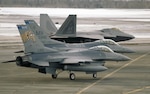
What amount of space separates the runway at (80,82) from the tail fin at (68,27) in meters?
9.03

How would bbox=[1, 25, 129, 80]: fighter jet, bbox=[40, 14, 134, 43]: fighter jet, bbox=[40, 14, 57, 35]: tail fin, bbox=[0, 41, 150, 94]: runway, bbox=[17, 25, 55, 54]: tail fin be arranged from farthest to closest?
bbox=[40, 14, 57, 35]: tail fin
bbox=[40, 14, 134, 43]: fighter jet
bbox=[17, 25, 55, 54]: tail fin
bbox=[1, 25, 129, 80]: fighter jet
bbox=[0, 41, 150, 94]: runway

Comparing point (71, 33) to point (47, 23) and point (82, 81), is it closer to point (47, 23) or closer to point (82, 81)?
point (47, 23)

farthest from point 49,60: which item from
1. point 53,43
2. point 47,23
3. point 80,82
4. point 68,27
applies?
point 47,23

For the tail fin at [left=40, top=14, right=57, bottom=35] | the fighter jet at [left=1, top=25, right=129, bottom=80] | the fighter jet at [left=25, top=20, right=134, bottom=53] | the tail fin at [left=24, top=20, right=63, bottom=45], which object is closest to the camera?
the fighter jet at [left=1, top=25, right=129, bottom=80]

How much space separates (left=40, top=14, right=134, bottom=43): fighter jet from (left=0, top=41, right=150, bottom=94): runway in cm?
888

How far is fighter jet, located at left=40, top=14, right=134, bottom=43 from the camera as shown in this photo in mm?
47875

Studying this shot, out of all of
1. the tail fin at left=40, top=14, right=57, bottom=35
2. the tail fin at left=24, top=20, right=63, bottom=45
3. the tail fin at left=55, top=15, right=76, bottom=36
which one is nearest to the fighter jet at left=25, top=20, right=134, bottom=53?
the tail fin at left=24, top=20, right=63, bottom=45

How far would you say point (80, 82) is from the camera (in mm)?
31000

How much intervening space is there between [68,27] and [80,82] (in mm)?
17783

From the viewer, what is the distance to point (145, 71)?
3644 cm

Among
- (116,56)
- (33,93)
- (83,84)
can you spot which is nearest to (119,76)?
(116,56)

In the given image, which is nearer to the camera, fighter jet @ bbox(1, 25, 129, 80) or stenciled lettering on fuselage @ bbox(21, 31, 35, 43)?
fighter jet @ bbox(1, 25, 129, 80)

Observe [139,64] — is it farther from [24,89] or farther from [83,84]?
[24,89]

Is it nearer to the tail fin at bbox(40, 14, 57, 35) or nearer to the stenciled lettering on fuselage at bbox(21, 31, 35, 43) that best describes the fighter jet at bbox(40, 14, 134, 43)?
the tail fin at bbox(40, 14, 57, 35)
